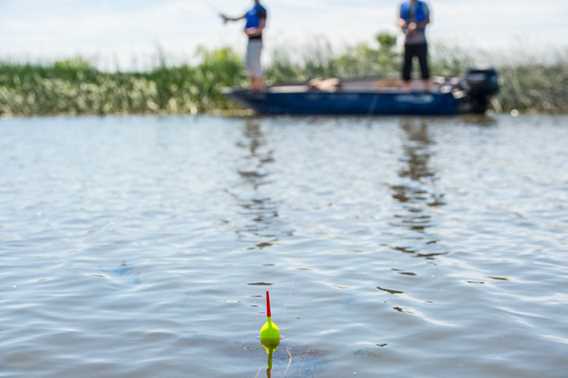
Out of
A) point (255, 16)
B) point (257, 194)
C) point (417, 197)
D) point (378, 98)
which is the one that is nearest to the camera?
point (417, 197)

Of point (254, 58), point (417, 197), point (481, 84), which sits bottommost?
point (417, 197)

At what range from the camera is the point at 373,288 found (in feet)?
17.9

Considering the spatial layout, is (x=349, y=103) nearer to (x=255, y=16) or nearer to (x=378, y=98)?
(x=378, y=98)

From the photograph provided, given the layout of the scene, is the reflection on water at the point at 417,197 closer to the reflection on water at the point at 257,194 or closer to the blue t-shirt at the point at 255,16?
the reflection on water at the point at 257,194

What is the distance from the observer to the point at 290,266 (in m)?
6.09

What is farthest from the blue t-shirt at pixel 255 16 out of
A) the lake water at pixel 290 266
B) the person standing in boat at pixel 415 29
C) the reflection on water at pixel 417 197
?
the lake water at pixel 290 266

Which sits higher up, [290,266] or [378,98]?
[378,98]

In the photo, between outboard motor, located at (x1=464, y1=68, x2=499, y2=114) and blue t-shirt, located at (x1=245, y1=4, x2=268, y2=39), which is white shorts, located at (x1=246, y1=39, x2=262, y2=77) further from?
outboard motor, located at (x1=464, y1=68, x2=499, y2=114)

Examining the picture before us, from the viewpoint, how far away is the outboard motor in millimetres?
21094

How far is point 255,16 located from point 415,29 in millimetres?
3440

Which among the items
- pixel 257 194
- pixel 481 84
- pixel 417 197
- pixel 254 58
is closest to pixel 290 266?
pixel 417 197

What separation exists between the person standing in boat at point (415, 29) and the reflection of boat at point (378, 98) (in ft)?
3.52

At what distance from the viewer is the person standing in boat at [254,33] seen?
66.7 feet

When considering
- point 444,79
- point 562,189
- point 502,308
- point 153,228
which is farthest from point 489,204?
point 444,79
